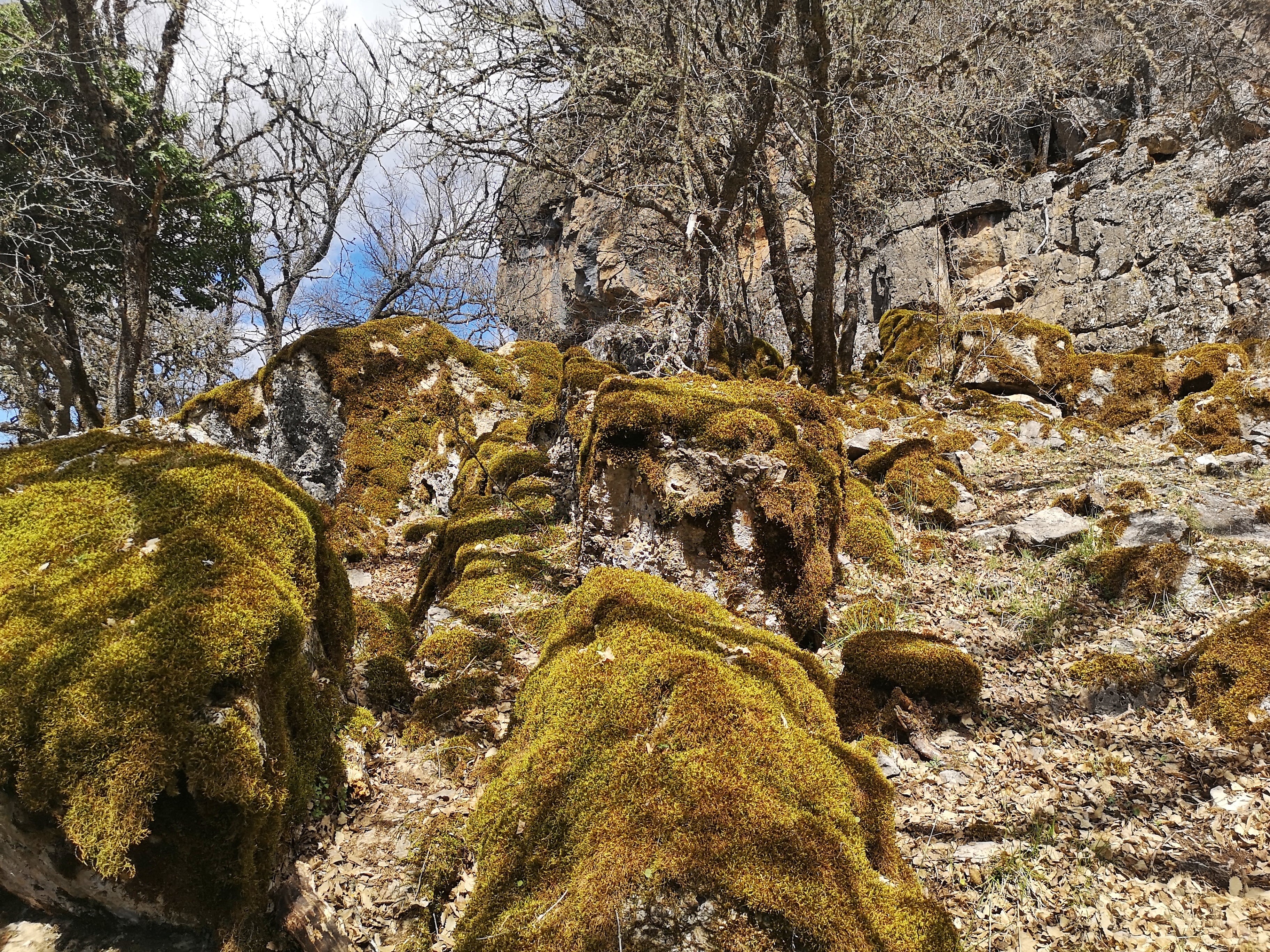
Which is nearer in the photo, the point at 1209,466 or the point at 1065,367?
the point at 1209,466

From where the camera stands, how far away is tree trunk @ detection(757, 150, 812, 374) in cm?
984

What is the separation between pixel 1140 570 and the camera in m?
4.19

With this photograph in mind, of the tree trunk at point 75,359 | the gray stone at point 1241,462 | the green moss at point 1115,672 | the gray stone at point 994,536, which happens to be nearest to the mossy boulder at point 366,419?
the tree trunk at point 75,359

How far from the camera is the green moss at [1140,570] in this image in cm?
407

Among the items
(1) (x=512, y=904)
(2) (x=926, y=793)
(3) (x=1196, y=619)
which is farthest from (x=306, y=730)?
(3) (x=1196, y=619)

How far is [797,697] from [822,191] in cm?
769

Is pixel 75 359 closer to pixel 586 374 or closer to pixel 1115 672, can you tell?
pixel 586 374

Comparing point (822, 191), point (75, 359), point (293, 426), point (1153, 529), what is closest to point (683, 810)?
point (1153, 529)

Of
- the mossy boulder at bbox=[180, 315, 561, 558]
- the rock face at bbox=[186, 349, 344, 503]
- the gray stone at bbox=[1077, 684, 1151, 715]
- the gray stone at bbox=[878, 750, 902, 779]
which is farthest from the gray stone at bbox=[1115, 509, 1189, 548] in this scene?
the rock face at bbox=[186, 349, 344, 503]

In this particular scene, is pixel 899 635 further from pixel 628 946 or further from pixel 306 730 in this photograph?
pixel 306 730

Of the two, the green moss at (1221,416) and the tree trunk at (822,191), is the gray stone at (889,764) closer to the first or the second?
the green moss at (1221,416)

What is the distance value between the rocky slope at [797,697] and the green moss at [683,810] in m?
0.01

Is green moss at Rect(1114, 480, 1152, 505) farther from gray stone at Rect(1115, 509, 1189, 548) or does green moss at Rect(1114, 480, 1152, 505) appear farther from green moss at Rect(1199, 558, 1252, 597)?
green moss at Rect(1199, 558, 1252, 597)

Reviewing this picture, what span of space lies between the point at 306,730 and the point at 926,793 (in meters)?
2.91
